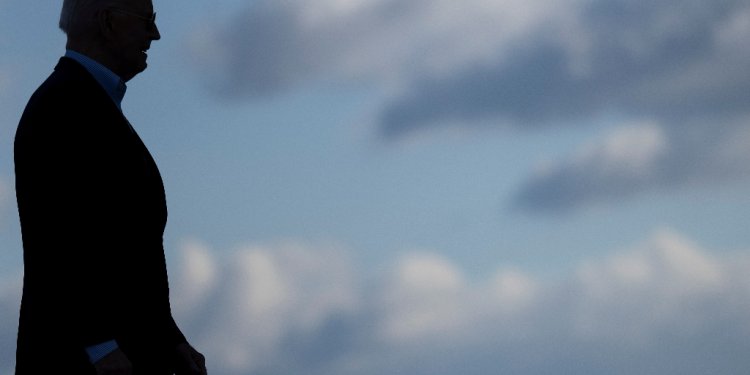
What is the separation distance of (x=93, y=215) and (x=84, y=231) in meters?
0.09

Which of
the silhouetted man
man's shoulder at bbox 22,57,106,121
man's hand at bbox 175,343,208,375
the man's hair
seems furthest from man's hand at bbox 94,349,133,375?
the man's hair

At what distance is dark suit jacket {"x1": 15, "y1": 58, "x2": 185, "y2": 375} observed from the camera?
5301 mm

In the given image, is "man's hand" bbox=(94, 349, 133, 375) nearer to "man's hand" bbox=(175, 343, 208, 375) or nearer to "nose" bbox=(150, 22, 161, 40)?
"man's hand" bbox=(175, 343, 208, 375)

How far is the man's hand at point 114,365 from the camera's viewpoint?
5.29 meters

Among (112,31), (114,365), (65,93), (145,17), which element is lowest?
(114,365)

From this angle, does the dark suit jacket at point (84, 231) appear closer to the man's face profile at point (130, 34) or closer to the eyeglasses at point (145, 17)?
the man's face profile at point (130, 34)

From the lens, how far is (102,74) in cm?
568

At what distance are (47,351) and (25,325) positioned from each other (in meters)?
0.18

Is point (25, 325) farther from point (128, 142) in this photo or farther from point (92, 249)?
point (128, 142)

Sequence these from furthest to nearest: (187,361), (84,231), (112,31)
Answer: (187,361)
(112,31)
(84,231)

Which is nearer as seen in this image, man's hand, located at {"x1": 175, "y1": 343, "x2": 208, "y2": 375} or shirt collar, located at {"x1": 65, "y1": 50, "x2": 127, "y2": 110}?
shirt collar, located at {"x1": 65, "y1": 50, "x2": 127, "y2": 110}

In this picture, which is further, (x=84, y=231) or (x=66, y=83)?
(x=66, y=83)

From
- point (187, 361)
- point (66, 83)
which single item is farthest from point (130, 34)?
point (187, 361)

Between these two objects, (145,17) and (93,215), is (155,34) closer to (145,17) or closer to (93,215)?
(145,17)
